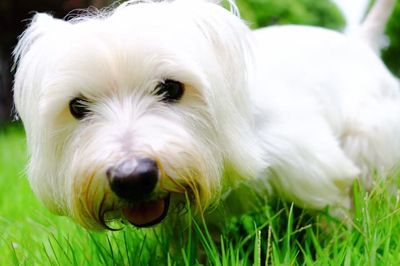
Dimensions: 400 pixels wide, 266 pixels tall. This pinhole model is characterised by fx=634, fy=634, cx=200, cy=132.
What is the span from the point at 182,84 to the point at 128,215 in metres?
0.50

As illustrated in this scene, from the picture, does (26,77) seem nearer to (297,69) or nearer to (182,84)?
(182,84)

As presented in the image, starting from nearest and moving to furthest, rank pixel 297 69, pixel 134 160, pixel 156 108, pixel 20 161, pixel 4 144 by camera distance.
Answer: pixel 134 160, pixel 156 108, pixel 297 69, pixel 20 161, pixel 4 144

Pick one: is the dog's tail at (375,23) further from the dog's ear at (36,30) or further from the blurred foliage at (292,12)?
the blurred foliage at (292,12)

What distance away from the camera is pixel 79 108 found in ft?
7.36

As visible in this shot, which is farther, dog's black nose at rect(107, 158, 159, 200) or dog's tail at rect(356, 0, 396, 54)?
dog's tail at rect(356, 0, 396, 54)

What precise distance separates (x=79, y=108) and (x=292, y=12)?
640 centimetres

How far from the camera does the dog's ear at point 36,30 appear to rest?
2.43m

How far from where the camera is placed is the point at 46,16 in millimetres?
2525

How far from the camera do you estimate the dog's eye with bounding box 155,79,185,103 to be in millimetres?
2221

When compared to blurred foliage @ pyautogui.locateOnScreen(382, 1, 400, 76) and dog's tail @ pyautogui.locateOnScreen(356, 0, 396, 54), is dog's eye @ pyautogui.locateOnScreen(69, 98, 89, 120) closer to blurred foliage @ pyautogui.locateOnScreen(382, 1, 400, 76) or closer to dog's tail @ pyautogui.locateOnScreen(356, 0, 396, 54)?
dog's tail @ pyautogui.locateOnScreen(356, 0, 396, 54)

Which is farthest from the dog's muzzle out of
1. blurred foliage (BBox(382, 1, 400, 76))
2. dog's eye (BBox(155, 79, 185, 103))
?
blurred foliage (BBox(382, 1, 400, 76))

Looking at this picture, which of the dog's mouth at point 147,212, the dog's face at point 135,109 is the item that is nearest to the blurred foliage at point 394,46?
the dog's face at point 135,109

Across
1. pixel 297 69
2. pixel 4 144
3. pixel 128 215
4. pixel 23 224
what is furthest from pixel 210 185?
pixel 4 144

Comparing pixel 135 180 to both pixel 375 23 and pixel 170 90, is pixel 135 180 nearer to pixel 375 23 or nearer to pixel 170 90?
pixel 170 90
